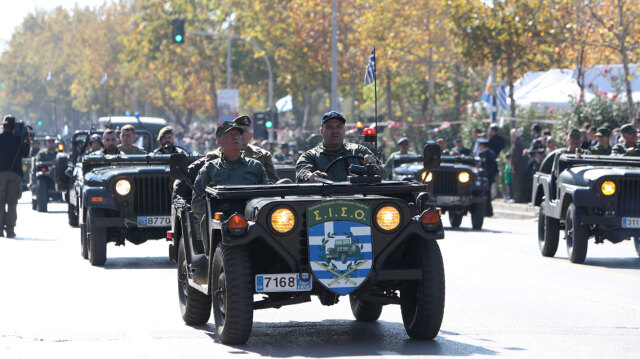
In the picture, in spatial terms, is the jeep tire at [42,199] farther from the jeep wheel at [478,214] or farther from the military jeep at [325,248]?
the military jeep at [325,248]

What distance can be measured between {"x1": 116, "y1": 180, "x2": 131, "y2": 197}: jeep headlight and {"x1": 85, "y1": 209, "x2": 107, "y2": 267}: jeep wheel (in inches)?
17.4

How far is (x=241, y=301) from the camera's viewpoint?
8359 mm

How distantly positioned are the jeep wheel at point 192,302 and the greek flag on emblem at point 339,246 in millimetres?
1678

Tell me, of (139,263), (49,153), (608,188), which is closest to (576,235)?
(608,188)

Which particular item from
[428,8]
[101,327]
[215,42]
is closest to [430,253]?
[101,327]

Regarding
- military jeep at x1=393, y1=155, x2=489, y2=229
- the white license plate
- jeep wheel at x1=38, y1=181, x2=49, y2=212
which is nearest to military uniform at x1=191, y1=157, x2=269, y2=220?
the white license plate

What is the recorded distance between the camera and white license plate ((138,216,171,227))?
51.8 ft

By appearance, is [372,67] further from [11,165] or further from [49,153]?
[49,153]

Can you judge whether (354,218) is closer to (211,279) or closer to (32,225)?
(211,279)

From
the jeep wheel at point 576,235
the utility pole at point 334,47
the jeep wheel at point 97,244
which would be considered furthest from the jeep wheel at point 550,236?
the utility pole at point 334,47

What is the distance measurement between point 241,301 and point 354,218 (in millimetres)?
935

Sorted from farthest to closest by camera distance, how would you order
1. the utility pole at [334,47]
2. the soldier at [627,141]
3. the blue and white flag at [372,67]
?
the utility pole at [334,47], the soldier at [627,141], the blue and white flag at [372,67]

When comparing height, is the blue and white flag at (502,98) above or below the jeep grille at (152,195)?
above

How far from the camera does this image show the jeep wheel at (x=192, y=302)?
9.87m
